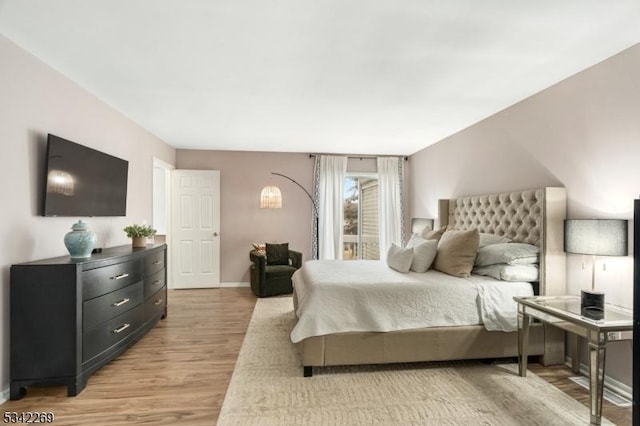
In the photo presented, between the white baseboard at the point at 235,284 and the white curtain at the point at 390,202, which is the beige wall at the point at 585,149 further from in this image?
the white baseboard at the point at 235,284

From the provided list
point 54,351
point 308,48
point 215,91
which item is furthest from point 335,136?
point 54,351

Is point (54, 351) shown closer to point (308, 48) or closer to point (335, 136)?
point (308, 48)

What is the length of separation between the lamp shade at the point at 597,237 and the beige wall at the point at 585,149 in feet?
0.80

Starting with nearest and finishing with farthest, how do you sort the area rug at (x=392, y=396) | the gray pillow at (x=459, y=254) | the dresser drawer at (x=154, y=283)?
the area rug at (x=392, y=396) < the gray pillow at (x=459, y=254) < the dresser drawer at (x=154, y=283)

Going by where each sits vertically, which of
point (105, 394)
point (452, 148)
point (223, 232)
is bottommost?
point (105, 394)

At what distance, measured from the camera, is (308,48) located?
2.27 meters

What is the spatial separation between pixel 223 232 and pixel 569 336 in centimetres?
505

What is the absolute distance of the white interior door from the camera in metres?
5.54

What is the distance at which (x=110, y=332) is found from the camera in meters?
2.68

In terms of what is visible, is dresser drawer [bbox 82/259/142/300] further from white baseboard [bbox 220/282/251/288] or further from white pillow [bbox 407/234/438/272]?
white pillow [bbox 407/234/438/272]

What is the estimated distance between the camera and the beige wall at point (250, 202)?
5766mm

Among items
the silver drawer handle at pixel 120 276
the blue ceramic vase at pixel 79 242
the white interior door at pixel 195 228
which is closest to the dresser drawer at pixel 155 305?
the silver drawer handle at pixel 120 276

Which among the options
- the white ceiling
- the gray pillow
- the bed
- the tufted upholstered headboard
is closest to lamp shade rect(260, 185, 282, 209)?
the white ceiling

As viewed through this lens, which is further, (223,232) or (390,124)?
(223,232)
